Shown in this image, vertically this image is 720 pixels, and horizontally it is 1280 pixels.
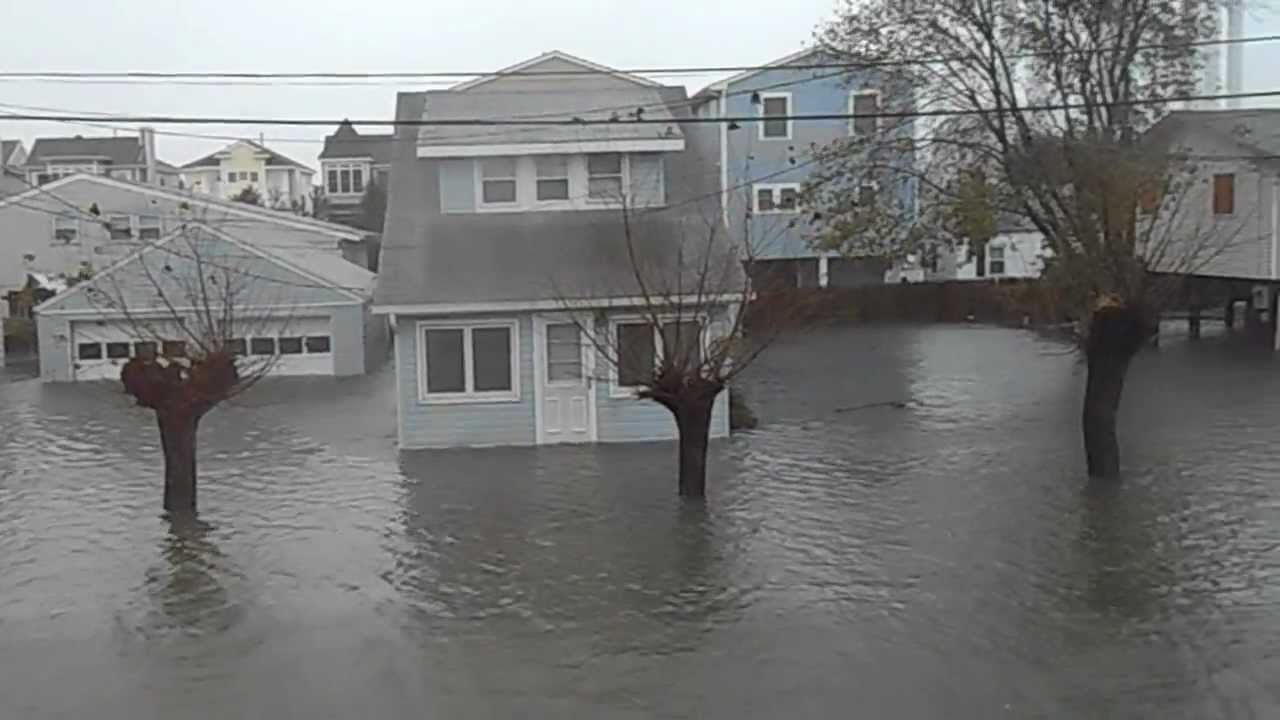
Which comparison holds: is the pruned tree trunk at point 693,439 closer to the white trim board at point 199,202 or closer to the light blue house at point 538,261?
the light blue house at point 538,261

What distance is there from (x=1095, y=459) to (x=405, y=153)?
12.5 m

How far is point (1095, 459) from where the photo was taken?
15820 millimetres

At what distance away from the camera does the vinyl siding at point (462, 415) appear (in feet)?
63.4

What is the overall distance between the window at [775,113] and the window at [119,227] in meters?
18.1

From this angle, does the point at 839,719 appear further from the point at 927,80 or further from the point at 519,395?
the point at 927,80

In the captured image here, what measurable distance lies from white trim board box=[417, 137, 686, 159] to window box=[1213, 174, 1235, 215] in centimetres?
1395

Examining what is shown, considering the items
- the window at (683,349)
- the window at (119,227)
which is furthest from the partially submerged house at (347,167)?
the window at (683,349)

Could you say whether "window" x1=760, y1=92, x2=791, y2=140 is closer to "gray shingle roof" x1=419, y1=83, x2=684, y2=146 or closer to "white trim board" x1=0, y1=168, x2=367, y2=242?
"white trim board" x1=0, y1=168, x2=367, y2=242

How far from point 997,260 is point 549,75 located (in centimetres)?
2729

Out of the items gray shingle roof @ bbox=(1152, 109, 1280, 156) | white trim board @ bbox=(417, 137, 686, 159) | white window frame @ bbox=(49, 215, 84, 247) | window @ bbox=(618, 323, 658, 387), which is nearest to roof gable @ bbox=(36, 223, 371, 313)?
white window frame @ bbox=(49, 215, 84, 247)

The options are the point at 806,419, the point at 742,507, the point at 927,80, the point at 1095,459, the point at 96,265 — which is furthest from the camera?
the point at 96,265

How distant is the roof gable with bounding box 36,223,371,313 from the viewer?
96.1 feet

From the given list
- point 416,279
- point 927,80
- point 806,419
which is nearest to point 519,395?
point 416,279

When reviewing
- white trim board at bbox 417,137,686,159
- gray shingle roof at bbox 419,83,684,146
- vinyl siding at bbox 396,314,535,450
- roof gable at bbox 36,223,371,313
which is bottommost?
vinyl siding at bbox 396,314,535,450
